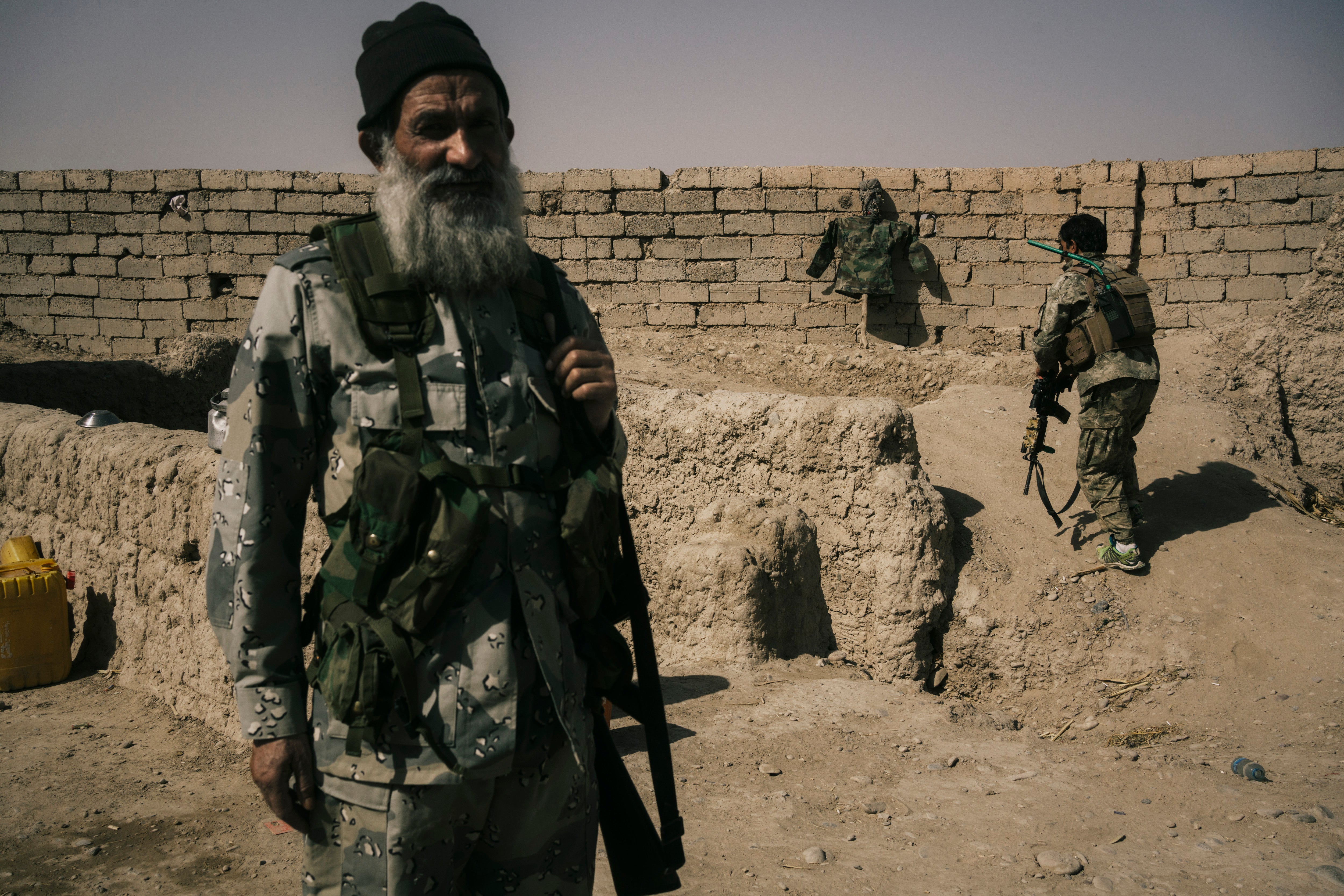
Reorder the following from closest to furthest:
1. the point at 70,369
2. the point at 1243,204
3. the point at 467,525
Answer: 1. the point at 467,525
2. the point at 70,369
3. the point at 1243,204

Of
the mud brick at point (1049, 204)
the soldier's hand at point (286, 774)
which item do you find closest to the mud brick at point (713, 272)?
the mud brick at point (1049, 204)

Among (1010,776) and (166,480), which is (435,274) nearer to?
(1010,776)

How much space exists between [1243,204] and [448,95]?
970cm

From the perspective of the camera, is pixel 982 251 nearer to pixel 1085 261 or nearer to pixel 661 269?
pixel 661 269

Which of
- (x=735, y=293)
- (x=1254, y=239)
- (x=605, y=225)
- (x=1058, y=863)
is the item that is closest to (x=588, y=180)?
(x=605, y=225)

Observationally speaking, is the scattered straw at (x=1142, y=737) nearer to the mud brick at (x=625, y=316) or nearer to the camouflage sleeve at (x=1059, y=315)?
the camouflage sleeve at (x=1059, y=315)

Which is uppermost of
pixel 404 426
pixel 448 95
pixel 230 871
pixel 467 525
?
pixel 448 95

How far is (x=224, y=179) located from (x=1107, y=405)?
33.8 feet

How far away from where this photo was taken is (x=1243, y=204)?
8602 mm

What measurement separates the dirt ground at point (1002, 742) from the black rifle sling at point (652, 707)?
3.66 ft

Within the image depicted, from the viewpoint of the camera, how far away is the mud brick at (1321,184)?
829 centimetres

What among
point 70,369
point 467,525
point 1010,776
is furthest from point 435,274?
point 70,369

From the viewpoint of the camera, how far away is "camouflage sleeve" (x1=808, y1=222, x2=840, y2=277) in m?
9.24

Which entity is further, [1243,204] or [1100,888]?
[1243,204]
